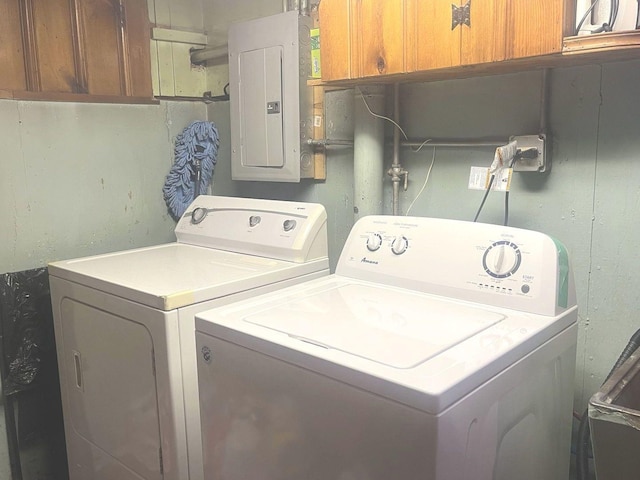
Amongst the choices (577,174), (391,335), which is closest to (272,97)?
(577,174)

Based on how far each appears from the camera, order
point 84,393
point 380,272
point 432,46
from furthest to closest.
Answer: point 84,393
point 380,272
point 432,46

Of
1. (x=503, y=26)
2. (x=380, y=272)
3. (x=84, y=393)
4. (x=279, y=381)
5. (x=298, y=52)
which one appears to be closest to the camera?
(x=279, y=381)

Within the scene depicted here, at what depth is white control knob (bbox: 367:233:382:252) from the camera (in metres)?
1.60

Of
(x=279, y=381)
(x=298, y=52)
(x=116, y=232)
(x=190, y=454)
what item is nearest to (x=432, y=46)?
(x=298, y=52)

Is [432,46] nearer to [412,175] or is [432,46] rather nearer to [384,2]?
[384,2]

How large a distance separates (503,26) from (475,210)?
0.60 m

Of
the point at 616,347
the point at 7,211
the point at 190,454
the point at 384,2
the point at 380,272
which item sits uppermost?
the point at 384,2

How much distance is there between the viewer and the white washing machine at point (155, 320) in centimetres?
153

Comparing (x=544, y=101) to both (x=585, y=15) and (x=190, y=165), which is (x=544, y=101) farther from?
(x=190, y=165)

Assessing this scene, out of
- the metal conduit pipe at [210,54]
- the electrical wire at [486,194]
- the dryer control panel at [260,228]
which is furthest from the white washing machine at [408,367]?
the metal conduit pipe at [210,54]

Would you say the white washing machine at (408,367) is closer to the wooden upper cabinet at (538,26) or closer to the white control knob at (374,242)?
the white control knob at (374,242)

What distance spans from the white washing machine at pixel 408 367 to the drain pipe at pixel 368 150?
12.6 inches

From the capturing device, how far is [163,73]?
7.93ft

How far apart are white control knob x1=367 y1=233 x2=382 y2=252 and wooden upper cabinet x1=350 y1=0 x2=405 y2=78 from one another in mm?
457
